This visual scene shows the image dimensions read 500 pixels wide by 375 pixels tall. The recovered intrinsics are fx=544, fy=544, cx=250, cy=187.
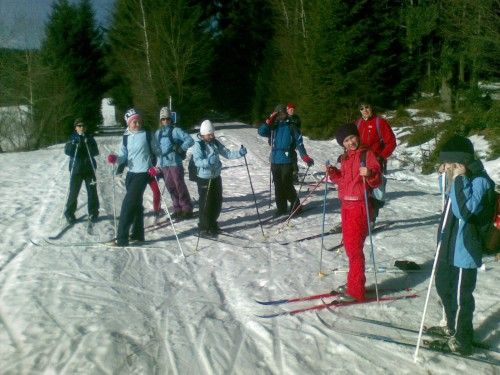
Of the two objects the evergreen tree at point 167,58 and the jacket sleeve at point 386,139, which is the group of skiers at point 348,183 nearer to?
the jacket sleeve at point 386,139

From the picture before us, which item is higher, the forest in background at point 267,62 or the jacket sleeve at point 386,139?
the forest in background at point 267,62

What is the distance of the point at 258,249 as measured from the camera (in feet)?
26.2

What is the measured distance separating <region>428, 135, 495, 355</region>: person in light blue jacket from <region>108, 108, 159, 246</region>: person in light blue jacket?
4.38 metres

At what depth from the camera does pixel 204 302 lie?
5.88m

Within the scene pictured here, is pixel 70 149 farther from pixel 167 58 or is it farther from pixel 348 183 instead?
pixel 167 58

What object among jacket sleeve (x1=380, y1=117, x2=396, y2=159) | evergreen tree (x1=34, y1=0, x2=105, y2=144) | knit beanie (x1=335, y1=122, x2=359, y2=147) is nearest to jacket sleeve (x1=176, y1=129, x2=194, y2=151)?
jacket sleeve (x1=380, y1=117, x2=396, y2=159)

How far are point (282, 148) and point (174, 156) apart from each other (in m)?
1.91

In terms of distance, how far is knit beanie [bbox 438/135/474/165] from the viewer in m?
4.33

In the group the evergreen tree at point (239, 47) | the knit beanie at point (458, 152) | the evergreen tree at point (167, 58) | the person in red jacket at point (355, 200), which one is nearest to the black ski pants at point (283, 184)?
the person in red jacket at point (355, 200)

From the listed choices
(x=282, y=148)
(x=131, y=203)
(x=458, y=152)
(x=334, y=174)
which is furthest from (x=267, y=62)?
(x=458, y=152)

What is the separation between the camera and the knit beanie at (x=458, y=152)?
433cm

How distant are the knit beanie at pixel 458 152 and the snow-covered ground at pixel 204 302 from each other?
164cm

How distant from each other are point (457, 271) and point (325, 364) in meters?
1.34

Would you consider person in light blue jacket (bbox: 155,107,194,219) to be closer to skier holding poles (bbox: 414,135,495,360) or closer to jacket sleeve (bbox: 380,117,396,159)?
jacket sleeve (bbox: 380,117,396,159)
